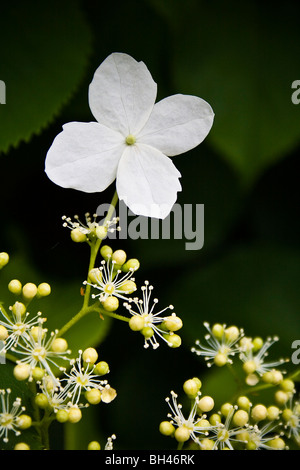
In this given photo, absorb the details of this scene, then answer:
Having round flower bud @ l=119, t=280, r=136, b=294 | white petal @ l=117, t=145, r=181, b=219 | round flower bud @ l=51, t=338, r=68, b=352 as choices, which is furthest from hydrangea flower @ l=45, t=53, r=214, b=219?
round flower bud @ l=51, t=338, r=68, b=352

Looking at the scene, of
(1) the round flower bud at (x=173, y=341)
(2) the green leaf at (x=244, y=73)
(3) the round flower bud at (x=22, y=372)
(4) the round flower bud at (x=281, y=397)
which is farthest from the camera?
(2) the green leaf at (x=244, y=73)

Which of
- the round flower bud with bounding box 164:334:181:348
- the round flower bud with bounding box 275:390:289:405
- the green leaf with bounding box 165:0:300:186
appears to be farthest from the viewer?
the green leaf with bounding box 165:0:300:186

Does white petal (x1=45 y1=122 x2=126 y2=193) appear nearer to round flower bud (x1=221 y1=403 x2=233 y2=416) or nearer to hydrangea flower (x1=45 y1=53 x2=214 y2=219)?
hydrangea flower (x1=45 y1=53 x2=214 y2=219)

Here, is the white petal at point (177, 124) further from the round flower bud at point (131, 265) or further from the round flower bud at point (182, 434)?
the round flower bud at point (182, 434)

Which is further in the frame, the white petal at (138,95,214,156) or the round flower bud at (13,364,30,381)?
the white petal at (138,95,214,156)

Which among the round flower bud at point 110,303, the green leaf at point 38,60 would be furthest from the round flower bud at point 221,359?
the green leaf at point 38,60

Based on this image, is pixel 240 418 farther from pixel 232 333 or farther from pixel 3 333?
pixel 3 333
